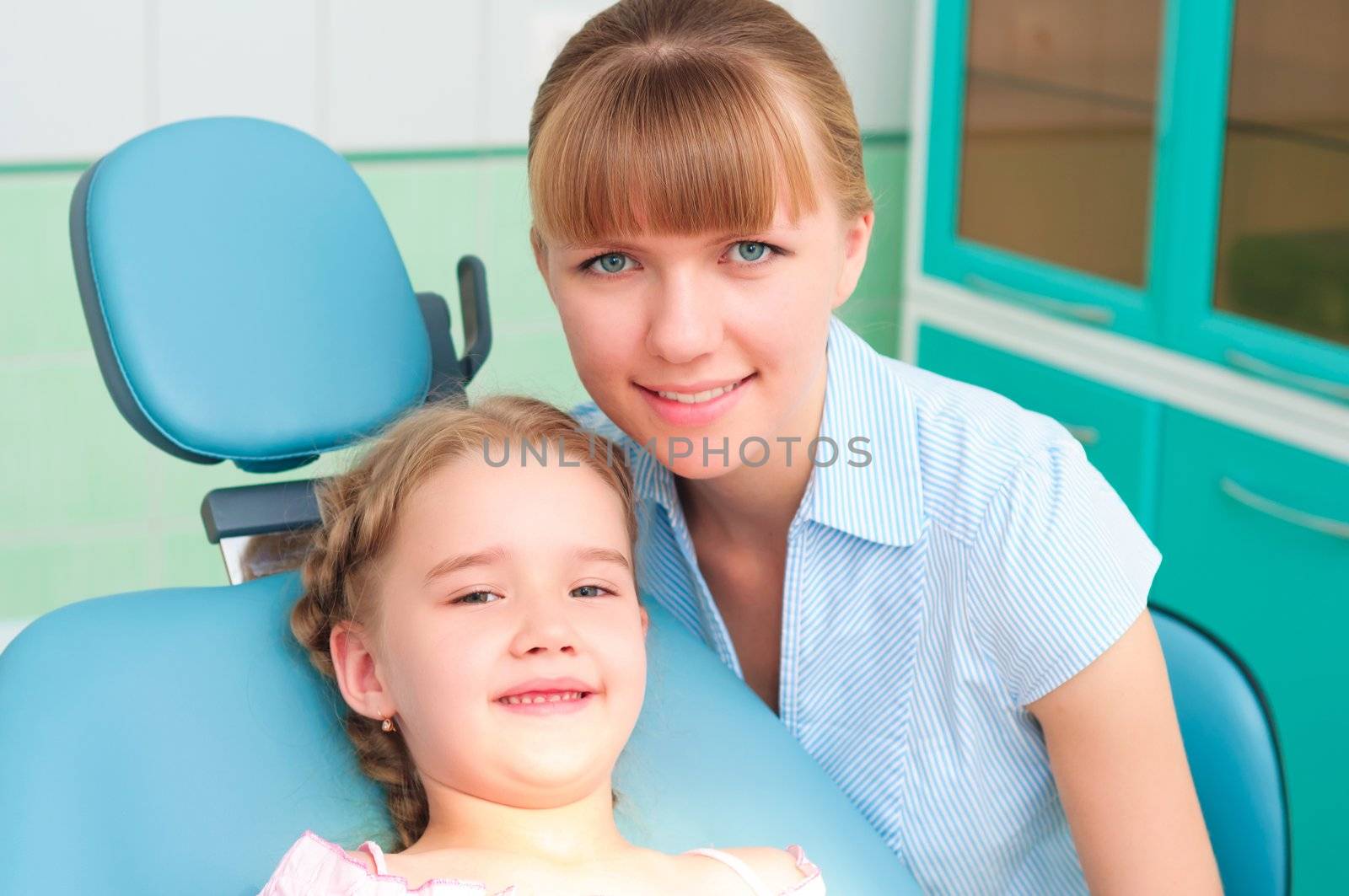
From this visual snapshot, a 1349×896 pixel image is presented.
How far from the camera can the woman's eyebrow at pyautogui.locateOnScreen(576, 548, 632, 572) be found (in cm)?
107

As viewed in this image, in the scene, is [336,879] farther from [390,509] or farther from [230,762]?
[390,509]

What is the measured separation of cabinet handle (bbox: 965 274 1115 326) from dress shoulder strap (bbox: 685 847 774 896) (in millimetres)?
1407

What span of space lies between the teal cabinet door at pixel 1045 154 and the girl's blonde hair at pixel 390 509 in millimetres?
1283

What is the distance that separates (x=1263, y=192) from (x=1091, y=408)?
39cm

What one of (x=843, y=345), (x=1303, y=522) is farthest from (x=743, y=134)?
(x=1303, y=522)

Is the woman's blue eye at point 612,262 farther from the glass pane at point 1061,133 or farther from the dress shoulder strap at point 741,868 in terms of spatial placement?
the glass pane at point 1061,133

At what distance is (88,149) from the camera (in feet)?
6.73

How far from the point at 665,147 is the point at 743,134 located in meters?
0.05

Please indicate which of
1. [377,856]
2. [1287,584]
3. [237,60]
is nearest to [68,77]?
[237,60]

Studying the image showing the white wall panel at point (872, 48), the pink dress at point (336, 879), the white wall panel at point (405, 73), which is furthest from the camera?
the white wall panel at point (872, 48)

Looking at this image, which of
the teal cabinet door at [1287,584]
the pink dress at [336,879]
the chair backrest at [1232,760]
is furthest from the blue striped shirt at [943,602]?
the teal cabinet door at [1287,584]

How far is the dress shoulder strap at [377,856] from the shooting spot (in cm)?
92

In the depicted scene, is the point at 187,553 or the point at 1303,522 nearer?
the point at 1303,522

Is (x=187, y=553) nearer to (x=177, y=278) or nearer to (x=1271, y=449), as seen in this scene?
(x=177, y=278)
